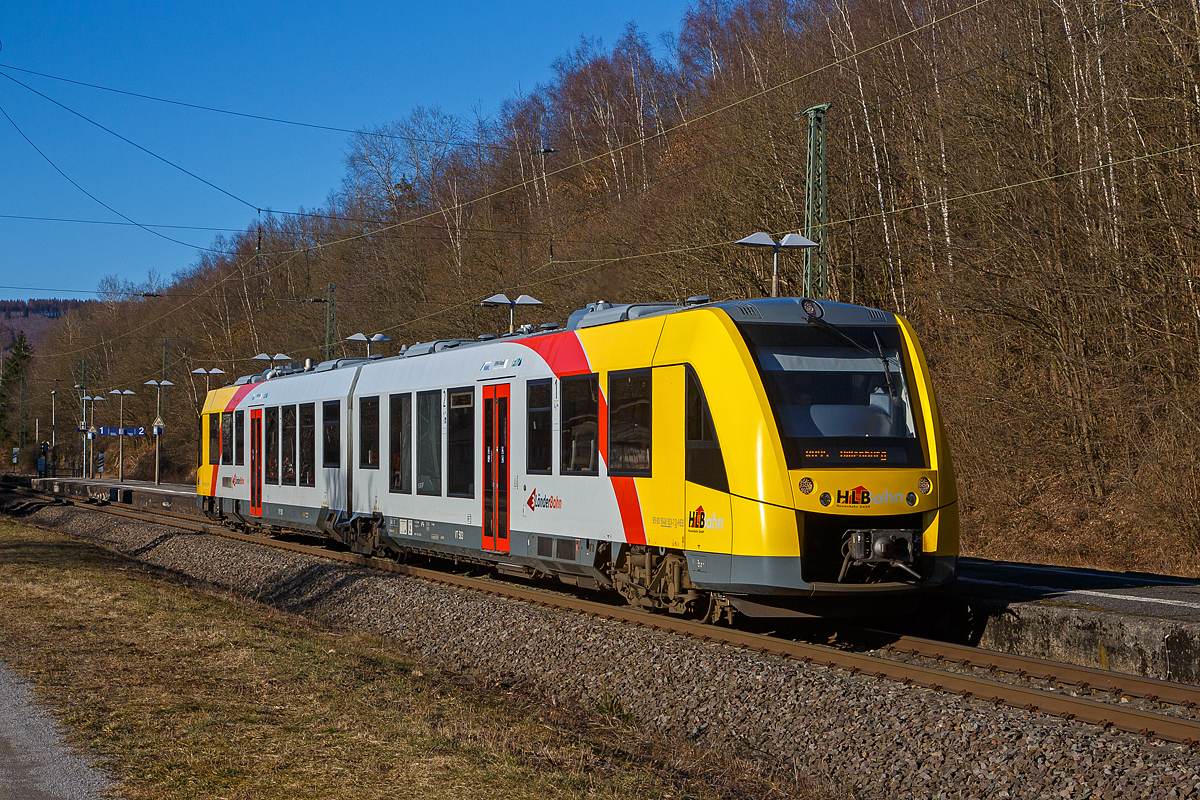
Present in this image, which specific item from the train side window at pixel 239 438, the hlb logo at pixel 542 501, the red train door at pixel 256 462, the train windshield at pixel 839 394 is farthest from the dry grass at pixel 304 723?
the train side window at pixel 239 438

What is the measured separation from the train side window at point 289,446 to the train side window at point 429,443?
6.08 m

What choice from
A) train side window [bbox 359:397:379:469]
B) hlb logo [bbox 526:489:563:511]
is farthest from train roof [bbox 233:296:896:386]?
train side window [bbox 359:397:379:469]

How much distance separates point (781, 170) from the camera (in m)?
29.4

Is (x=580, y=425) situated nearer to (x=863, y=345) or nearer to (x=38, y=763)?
(x=863, y=345)

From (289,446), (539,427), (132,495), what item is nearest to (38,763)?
(539,427)

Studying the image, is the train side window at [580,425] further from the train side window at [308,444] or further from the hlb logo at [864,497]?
the train side window at [308,444]

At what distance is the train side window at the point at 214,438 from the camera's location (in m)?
26.9

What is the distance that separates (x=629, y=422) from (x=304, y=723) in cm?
528

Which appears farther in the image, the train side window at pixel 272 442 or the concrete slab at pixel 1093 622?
the train side window at pixel 272 442

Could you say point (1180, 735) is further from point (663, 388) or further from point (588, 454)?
point (588, 454)

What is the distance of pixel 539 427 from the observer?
45.1ft

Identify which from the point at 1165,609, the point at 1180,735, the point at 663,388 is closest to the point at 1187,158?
the point at 1165,609

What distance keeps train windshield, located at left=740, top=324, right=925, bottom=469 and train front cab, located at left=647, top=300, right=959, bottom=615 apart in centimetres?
1

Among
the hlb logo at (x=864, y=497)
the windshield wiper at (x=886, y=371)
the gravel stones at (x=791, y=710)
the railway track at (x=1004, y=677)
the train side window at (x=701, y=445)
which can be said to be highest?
the windshield wiper at (x=886, y=371)
